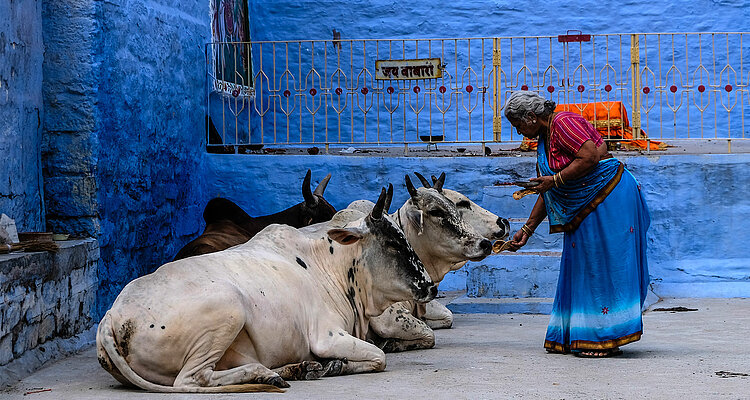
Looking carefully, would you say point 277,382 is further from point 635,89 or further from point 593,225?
point 635,89

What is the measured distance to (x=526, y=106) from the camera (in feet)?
19.5

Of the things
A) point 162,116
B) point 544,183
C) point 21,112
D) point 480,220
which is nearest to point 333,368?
point 544,183

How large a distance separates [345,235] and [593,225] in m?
1.47

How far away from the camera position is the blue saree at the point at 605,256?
5.85 metres

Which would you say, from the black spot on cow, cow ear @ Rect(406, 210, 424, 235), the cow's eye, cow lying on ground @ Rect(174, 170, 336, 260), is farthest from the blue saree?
cow lying on ground @ Rect(174, 170, 336, 260)

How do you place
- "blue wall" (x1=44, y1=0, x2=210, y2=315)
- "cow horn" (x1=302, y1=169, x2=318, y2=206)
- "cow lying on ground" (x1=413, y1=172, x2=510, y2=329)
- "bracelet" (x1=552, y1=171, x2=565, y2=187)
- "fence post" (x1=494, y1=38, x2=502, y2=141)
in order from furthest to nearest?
"fence post" (x1=494, y1=38, x2=502, y2=141), "cow horn" (x1=302, y1=169, x2=318, y2=206), "blue wall" (x1=44, y1=0, x2=210, y2=315), "cow lying on ground" (x1=413, y1=172, x2=510, y2=329), "bracelet" (x1=552, y1=171, x2=565, y2=187)

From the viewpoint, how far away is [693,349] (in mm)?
6145

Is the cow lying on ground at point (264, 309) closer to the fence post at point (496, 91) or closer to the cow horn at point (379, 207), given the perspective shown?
the cow horn at point (379, 207)

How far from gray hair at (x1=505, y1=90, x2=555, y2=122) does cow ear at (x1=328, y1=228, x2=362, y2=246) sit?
1.22m

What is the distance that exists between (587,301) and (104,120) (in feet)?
12.1

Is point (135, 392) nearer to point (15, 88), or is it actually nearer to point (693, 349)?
point (15, 88)

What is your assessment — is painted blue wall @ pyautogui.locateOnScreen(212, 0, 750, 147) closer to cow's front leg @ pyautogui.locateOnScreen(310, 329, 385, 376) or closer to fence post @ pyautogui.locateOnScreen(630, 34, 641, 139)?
fence post @ pyautogui.locateOnScreen(630, 34, 641, 139)

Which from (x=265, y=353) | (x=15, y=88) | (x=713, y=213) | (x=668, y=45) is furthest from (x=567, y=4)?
(x=265, y=353)

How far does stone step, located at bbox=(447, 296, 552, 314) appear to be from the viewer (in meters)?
8.39
